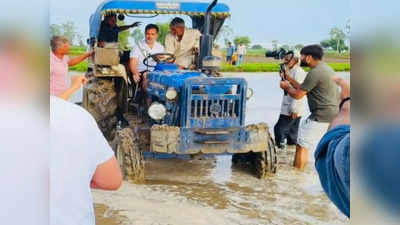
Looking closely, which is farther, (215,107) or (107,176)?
(215,107)

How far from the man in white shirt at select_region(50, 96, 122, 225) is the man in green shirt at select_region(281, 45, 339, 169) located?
111 cm

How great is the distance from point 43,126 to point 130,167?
1347mm

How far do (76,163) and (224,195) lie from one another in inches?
42.5

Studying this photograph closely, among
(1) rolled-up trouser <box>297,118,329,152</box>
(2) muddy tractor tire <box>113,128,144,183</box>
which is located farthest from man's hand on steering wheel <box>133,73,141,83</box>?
(1) rolled-up trouser <box>297,118,329,152</box>

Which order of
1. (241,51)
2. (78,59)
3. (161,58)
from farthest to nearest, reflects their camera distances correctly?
(161,58), (241,51), (78,59)

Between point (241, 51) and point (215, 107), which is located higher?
point (241, 51)

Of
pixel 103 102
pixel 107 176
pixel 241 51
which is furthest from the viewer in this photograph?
pixel 103 102

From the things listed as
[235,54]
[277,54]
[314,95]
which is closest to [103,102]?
[235,54]

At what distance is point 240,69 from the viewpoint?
219 cm

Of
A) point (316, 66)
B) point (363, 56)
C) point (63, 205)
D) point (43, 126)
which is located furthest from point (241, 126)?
point (363, 56)

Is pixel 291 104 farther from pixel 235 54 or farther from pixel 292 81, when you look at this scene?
pixel 235 54

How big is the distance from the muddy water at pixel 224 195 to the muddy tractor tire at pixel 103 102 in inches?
9.6

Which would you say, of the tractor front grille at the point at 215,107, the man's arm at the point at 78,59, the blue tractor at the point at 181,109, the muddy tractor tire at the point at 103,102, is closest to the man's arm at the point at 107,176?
the man's arm at the point at 78,59

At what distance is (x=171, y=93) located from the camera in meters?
2.30
